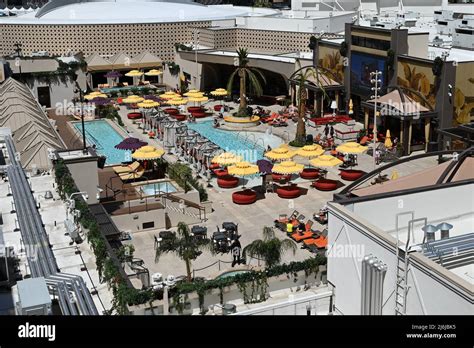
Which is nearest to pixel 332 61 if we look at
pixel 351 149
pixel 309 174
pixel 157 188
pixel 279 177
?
pixel 351 149

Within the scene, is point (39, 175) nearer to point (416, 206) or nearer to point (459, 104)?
point (416, 206)

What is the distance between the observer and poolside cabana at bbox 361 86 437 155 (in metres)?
34.8

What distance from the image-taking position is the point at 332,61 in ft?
146

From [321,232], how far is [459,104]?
51.8 feet

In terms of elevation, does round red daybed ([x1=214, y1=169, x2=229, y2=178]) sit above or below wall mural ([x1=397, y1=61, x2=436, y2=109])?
below

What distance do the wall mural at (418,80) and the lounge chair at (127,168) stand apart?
16931 millimetres

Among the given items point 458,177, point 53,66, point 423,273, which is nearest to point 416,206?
point 458,177

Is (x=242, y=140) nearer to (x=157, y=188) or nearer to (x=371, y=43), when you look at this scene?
(x=371, y=43)

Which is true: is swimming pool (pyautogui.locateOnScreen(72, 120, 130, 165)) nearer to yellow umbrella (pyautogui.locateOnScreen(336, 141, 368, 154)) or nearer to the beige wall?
yellow umbrella (pyautogui.locateOnScreen(336, 141, 368, 154))

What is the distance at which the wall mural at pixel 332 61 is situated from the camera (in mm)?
43594

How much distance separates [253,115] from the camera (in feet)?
144

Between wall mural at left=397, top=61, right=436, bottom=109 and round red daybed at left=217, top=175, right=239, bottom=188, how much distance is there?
13.4 m

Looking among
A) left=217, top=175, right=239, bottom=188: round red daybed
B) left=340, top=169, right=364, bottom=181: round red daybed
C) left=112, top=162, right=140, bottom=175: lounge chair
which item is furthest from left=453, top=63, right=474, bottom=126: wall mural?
left=112, top=162, right=140, bottom=175: lounge chair
